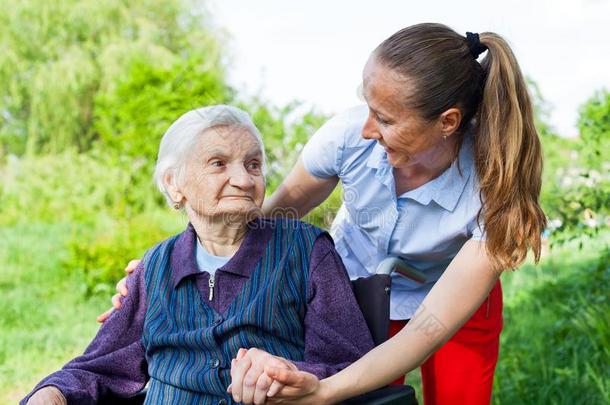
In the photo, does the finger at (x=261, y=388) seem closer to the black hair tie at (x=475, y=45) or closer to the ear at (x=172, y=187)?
the ear at (x=172, y=187)

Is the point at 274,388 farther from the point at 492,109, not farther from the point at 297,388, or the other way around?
the point at 492,109

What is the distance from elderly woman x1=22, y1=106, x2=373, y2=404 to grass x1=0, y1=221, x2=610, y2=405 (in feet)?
6.32

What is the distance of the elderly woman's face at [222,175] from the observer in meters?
2.04

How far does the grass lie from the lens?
12.5 feet

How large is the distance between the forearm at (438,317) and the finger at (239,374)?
0.29 m

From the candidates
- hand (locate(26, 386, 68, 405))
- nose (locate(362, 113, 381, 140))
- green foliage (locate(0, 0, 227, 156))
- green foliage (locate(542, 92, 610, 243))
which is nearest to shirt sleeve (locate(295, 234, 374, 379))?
nose (locate(362, 113, 381, 140))

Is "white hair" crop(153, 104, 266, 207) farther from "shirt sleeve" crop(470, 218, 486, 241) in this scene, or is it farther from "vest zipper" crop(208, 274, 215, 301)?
"shirt sleeve" crop(470, 218, 486, 241)

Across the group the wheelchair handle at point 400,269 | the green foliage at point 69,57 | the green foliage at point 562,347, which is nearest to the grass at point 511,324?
the green foliage at point 562,347

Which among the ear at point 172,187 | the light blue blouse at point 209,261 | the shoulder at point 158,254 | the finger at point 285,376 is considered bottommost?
the finger at point 285,376

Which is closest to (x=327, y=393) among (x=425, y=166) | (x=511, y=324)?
(x=425, y=166)

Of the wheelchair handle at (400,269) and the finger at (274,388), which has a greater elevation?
the wheelchair handle at (400,269)

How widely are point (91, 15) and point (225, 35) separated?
7.26ft

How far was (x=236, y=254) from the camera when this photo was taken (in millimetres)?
2084

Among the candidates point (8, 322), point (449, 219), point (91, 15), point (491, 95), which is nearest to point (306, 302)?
point (449, 219)
